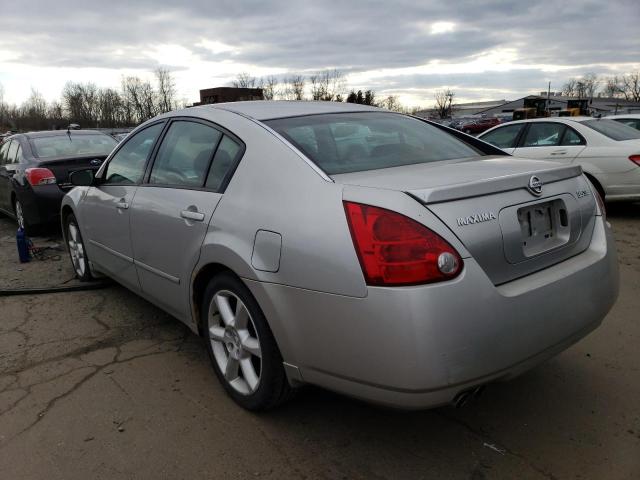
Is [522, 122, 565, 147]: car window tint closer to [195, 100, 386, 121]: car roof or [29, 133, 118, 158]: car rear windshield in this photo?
[195, 100, 386, 121]: car roof

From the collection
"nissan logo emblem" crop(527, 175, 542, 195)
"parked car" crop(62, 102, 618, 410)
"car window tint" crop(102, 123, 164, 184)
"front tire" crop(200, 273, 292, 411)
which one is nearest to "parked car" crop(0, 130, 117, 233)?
"car window tint" crop(102, 123, 164, 184)

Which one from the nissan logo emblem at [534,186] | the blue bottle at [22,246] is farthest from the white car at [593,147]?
the blue bottle at [22,246]

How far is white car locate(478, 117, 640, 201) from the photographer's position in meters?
7.23

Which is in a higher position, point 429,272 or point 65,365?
point 429,272

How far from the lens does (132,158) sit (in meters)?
3.90

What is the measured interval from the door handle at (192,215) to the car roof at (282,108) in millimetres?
611

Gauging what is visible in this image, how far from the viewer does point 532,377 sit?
10.0 ft

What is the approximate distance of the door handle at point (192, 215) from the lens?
2.81m

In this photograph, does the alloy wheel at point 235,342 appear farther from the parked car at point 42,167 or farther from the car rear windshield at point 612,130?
the car rear windshield at point 612,130

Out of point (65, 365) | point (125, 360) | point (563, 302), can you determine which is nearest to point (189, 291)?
point (125, 360)

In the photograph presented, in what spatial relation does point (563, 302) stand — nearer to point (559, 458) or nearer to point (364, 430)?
point (559, 458)

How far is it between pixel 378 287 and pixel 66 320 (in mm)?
3166

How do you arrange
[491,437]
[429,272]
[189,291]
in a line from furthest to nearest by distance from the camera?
1. [189,291]
2. [491,437]
3. [429,272]

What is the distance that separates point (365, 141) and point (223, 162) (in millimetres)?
778
